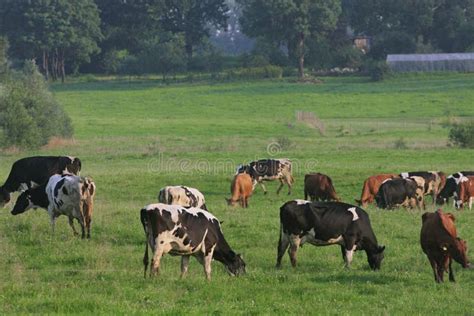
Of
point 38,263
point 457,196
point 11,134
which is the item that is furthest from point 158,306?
point 11,134

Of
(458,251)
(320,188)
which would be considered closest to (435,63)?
(320,188)

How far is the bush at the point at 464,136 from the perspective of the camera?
171 ft

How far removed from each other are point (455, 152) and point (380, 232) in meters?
23.8

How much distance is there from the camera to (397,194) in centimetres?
3139

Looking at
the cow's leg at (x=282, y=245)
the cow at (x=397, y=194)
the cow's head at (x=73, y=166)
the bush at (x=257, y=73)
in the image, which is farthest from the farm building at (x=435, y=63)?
the cow's leg at (x=282, y=245)

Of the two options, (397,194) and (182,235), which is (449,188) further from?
(182,235)

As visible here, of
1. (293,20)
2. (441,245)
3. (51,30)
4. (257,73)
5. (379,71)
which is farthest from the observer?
(293,20)

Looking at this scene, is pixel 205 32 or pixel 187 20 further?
pixel 205 32

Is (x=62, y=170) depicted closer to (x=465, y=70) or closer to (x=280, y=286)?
(x=280, y=286)

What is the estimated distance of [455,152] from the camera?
157 ft

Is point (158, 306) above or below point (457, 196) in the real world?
above

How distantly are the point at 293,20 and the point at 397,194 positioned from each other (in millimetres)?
80947

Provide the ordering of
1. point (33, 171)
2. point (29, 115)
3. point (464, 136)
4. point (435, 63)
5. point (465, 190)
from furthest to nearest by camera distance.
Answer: point (435, 63) < point (29, 115) < point (464, 136) < point (465, 190) < point (33, 171)

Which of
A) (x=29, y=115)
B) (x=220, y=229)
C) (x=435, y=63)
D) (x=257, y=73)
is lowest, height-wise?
(x=257, y=73)
